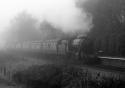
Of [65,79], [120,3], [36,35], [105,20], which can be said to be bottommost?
[65,79]

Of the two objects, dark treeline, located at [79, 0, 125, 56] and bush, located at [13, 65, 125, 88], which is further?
dark treeline, located at [79, 0, 125, 56]

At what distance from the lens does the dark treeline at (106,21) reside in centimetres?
1850

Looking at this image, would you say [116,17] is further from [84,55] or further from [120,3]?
[84,55]

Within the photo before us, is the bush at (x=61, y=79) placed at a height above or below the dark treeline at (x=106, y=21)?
below

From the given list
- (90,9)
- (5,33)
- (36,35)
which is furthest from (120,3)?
(5,33)

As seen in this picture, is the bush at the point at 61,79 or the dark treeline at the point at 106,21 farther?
the dark treeline at the point at 106,21

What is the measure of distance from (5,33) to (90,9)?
10.2 metres

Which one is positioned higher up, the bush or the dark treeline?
the dark treeline

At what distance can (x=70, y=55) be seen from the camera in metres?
14.2

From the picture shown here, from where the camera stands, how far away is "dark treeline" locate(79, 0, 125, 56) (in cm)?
1850

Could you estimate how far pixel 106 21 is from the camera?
22.2 m

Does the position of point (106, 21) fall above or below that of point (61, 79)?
above

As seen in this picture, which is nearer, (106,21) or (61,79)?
(61,79)

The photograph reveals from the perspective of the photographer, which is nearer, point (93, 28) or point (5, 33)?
point (93, 28)
